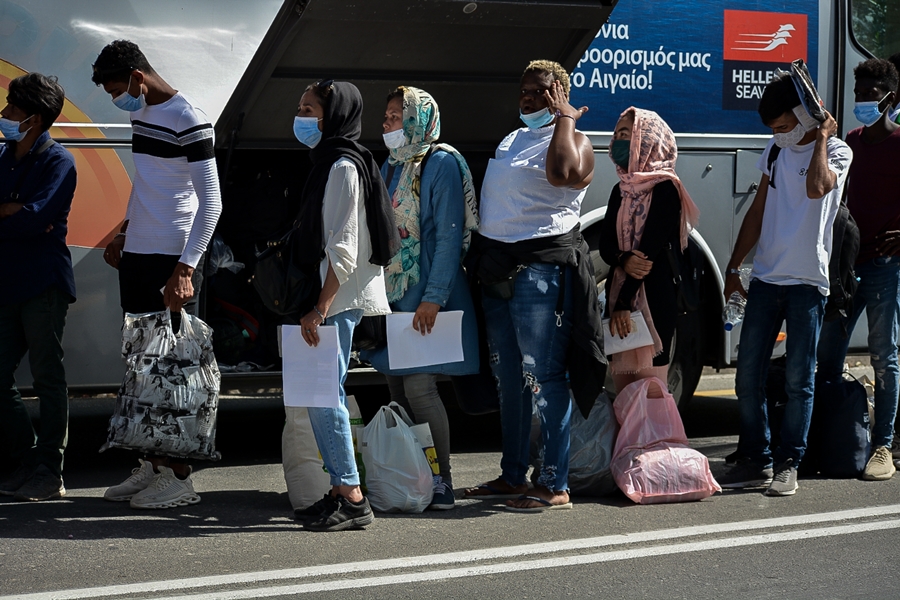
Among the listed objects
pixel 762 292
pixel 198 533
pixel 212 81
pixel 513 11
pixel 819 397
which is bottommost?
pixel 198 533

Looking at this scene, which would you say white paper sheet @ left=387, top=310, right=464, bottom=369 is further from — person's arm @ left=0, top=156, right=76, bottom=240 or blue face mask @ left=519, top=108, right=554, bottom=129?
person's arm @ left=0, top=156, right=76, bottom=240

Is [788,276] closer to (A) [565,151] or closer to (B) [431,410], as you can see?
(A) [565,151]

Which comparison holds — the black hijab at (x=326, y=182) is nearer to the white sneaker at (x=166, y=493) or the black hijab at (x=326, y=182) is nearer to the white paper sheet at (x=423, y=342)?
the white paper sheet at (x=423, y=342)

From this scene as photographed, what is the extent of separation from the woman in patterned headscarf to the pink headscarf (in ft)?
2.55

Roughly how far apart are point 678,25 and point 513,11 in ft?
3.94

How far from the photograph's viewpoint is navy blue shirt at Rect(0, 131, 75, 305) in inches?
198

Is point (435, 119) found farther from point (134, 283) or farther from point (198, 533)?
point (198, 533)

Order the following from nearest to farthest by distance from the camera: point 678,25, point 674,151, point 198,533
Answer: point 198,533, point 674,151, point 678,25

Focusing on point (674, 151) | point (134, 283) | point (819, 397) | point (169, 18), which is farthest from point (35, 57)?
point (819, 397)

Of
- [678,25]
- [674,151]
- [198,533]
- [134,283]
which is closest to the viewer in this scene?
A: [198,533]

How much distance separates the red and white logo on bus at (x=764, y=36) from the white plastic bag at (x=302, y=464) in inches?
135

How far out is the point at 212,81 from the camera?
5.77 metres

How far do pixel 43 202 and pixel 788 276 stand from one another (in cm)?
353

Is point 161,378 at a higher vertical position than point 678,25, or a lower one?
lower
